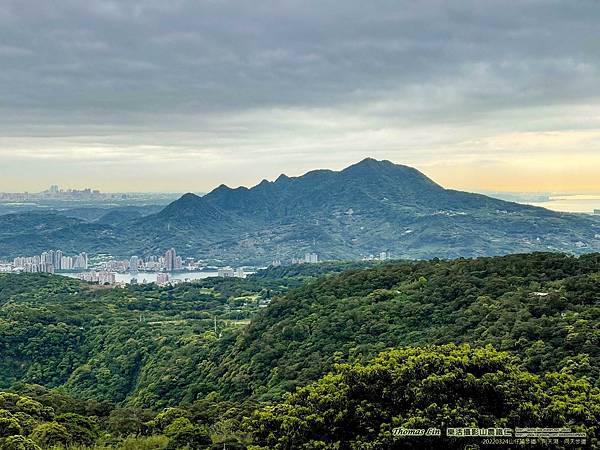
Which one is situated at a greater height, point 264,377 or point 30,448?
point 30,448

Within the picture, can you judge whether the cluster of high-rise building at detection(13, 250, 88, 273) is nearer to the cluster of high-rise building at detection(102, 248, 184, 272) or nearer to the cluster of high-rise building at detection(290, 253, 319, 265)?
the cluster of high-rise building at detection(102, 248, 184, 272)

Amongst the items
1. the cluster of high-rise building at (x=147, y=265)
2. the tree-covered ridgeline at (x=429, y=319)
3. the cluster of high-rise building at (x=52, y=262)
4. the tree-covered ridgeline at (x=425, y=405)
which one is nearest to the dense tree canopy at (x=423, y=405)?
the tree-covered ridgeline at (x=425, y=405)

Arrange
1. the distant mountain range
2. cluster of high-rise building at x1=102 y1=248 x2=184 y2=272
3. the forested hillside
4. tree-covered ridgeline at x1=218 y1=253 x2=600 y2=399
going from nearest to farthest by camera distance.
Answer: the forested hillside, tree-covered ridgeline at x1=218 y1=253 x2=600 y2=399, cluster of high-rise building at x1=102 y1=248 x2=184 y2=272, the distant mountain range

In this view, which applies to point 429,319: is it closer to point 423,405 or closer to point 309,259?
point 423,405

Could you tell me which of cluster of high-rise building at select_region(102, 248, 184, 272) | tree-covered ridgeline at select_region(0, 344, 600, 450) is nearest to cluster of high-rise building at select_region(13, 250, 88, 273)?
cluster of high-rise building at select_region(102, 248, 184, 272)

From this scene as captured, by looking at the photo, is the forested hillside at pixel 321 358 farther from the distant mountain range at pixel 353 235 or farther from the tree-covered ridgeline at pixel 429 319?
the distant mountain range at pixel 353 235

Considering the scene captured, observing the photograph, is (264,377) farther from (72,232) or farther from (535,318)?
(72,232)

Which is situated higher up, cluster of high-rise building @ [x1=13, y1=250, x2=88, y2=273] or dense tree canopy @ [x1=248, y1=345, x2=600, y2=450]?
dense tree canopy @ [x1=248, y1=345, x2=600, y2=450]

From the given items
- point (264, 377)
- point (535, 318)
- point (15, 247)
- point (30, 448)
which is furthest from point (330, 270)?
point (15, 247)
